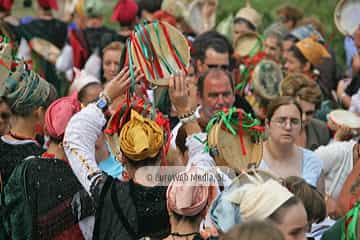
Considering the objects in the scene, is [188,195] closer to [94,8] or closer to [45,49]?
[45,49]

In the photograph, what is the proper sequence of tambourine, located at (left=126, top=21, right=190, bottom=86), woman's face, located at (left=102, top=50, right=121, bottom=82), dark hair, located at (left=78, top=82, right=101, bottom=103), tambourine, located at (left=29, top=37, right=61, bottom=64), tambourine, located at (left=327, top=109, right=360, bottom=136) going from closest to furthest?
tambourine, located at (left=126, top=21, right=190, bottom=86) → tambourine, located at (left=327, top=109, right=360, bottom=136) → dark hair, located at (left=78, top=82, right=101, bottom=103) → woman's face, located at (left=102, top=50, right=121, bottom=82) → tambourine, located at (left=29, top=37, right=61, bottom=64)

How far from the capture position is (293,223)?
17.3ft

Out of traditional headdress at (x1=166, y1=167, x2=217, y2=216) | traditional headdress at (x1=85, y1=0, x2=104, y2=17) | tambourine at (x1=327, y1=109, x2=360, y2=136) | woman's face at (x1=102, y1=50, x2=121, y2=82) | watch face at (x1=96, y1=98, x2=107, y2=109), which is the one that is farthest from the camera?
traditional headdress at (x1=85, y1=0, x2=104, y2=17)

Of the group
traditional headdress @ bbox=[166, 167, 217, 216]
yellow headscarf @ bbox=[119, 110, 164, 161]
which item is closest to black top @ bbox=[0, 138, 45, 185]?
yellow headscarf @ bbox=[119, 110, 164, 161]

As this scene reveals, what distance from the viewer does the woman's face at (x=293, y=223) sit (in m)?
A: 5.26

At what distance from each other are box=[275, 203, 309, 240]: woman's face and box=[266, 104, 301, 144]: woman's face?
270cm

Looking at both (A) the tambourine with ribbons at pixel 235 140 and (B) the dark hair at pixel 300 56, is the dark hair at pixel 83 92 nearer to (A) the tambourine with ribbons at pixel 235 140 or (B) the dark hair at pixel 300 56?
(A) the tambourine with ribbons at pixel 235 140

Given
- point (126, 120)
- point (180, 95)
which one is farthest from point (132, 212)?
point (180, 95)

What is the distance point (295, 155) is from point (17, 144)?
2.07m

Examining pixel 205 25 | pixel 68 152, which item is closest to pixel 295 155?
pixel 68 152

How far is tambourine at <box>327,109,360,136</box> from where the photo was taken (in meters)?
8.57

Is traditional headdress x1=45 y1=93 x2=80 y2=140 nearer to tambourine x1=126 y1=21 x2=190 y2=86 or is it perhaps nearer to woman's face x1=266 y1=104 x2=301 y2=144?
tambourine x1=126 y1=21 x2=190 y2=86

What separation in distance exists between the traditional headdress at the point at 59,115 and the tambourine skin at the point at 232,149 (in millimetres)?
836

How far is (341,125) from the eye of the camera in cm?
866
